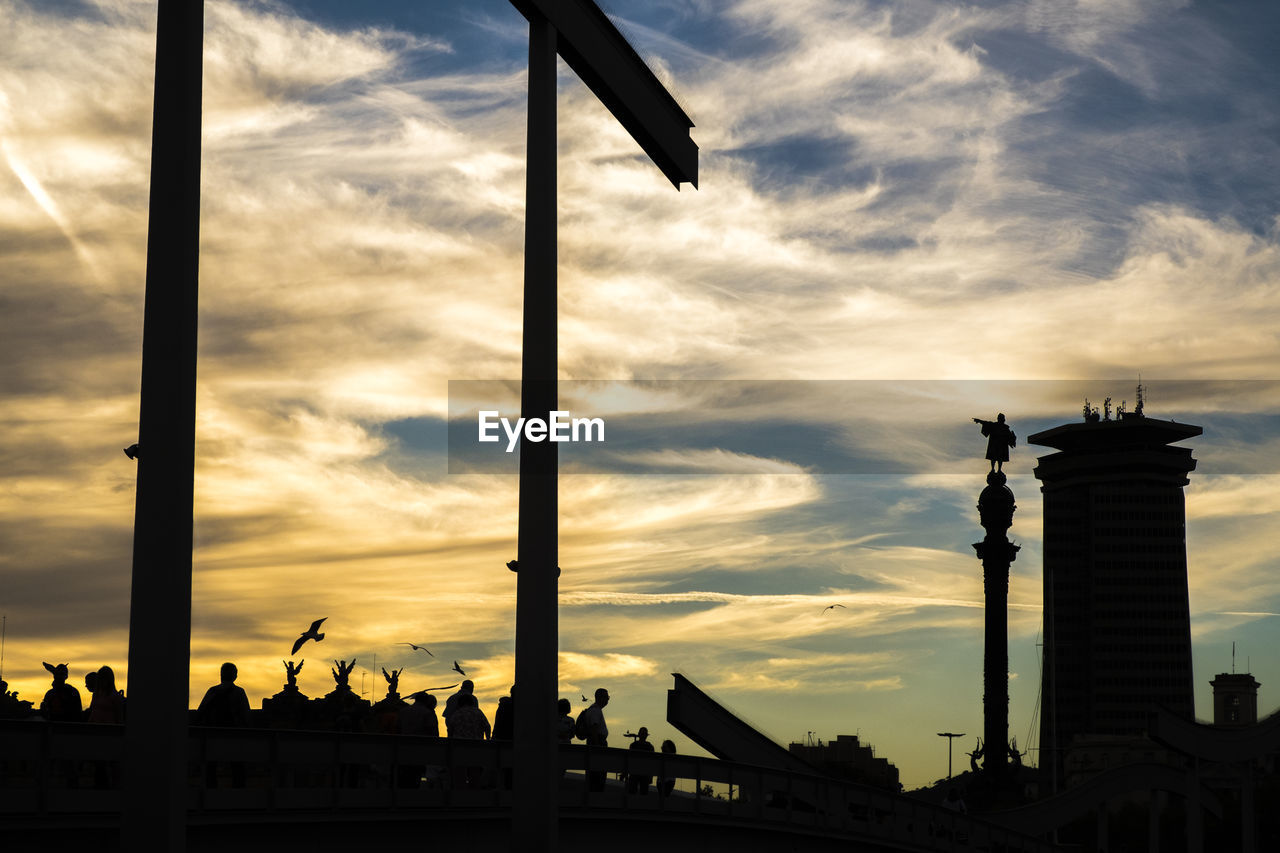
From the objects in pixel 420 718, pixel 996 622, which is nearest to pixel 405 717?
pixel 420 718

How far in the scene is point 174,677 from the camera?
9.16m

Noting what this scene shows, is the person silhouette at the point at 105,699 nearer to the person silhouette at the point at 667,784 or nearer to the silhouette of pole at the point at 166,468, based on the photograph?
the silhouette of pole at the point at 166,468

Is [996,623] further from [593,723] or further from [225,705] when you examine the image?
[225,705]

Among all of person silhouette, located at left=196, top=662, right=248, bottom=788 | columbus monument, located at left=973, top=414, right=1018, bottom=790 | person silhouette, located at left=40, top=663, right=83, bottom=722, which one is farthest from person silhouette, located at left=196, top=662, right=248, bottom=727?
columbus monument, located at left=973, top=414, right=1018, bottom=790

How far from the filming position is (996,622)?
49.5 metres

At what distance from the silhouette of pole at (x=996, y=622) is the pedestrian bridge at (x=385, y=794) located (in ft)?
71.9

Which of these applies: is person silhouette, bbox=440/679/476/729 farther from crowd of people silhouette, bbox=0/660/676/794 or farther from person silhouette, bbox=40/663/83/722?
person silhouette, bbox=40/663/83/722

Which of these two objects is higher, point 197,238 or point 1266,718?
point 197,238

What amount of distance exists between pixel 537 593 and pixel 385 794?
134 inches

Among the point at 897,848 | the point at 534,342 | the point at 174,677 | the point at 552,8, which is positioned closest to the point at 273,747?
the point at 534,342

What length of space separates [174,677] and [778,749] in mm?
24519

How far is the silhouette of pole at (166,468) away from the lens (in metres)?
9.14

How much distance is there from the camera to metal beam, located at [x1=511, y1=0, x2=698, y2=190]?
16344 mm

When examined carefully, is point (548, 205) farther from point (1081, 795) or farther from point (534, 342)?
point (1081, 795)
